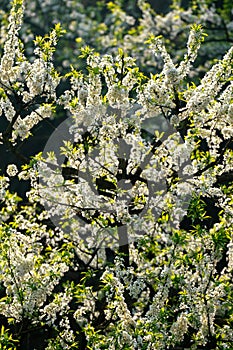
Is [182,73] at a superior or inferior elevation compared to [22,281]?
superior

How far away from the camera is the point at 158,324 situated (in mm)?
4004

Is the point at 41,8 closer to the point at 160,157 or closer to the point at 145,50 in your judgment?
the point at 145,50

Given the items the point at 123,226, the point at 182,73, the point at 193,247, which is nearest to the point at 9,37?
the point at 182,73

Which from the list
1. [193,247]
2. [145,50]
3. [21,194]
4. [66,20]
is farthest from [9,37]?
[66,20]

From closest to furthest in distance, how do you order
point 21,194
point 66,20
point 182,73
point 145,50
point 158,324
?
point 158,324
point 182,73
point 21,194
point 145,50
point 66,20

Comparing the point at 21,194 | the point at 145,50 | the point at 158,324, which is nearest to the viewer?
the point at 158,324

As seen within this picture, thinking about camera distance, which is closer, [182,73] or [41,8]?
[182,73]

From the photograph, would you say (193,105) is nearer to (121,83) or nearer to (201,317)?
(121,83)

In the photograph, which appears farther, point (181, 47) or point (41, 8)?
point (41, 8)

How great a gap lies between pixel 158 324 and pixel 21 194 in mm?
5122

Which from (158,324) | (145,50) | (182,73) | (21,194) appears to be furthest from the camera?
(145,50)

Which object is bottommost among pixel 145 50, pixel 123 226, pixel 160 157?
pixel 123 226

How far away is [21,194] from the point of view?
29.0 ft

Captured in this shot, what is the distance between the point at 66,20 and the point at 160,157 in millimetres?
8044
